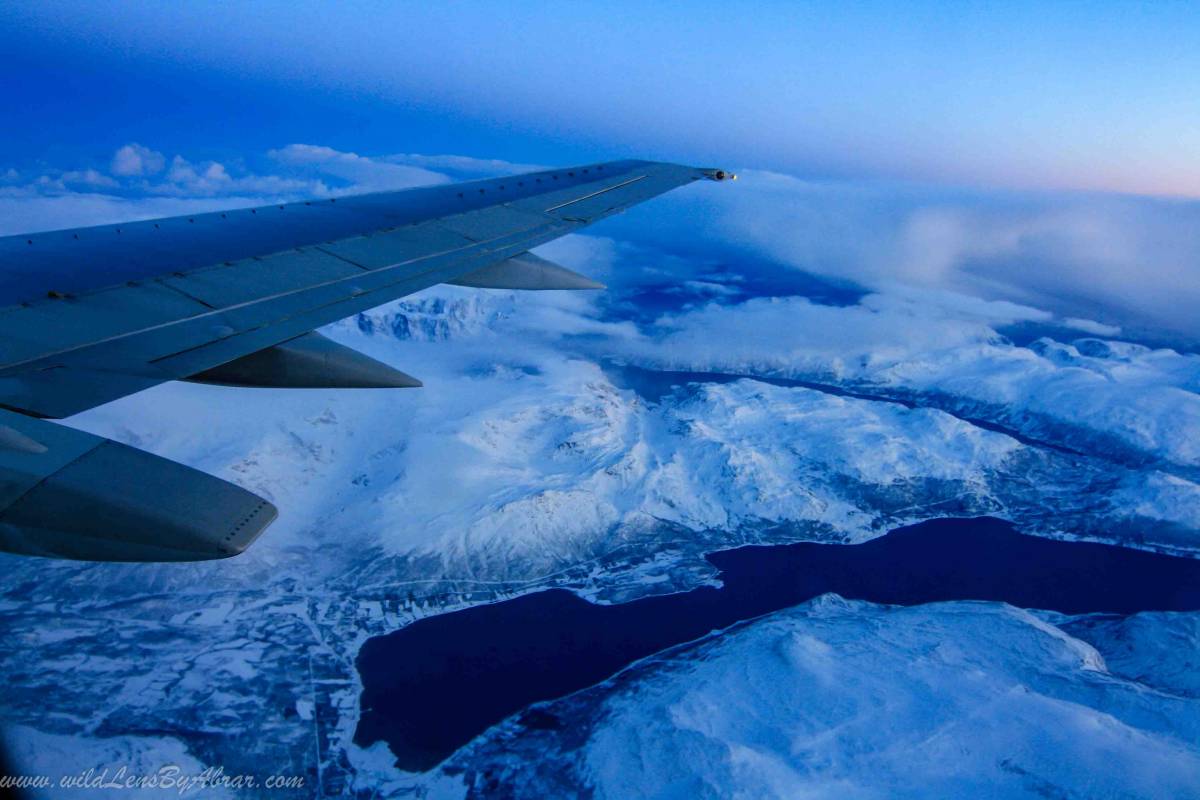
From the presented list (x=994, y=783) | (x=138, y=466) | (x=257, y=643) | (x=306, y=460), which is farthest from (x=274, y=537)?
(x=138, y=466)

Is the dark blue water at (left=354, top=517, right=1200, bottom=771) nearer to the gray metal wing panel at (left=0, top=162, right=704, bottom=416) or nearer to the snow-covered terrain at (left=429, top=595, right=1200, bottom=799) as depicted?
the snow-covered terrain at (left=429, top=595, right=1200, bottom=799)

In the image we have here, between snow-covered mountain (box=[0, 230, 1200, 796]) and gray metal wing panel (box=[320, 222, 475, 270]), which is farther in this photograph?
snow-covered mountain (box=[0, 230, 1200, 796])

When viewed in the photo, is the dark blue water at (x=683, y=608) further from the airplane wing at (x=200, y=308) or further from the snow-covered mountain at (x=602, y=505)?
the airplane wing at (x=200, y=308)

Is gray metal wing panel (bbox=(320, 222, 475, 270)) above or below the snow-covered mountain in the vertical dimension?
above

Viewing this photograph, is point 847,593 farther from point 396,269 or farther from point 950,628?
point 396,269

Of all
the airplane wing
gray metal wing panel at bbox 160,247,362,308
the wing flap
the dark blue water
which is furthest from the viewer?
the dark blue water

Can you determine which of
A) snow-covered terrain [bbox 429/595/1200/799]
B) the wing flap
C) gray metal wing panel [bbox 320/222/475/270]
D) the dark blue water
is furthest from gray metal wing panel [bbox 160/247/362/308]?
the dark blue water
